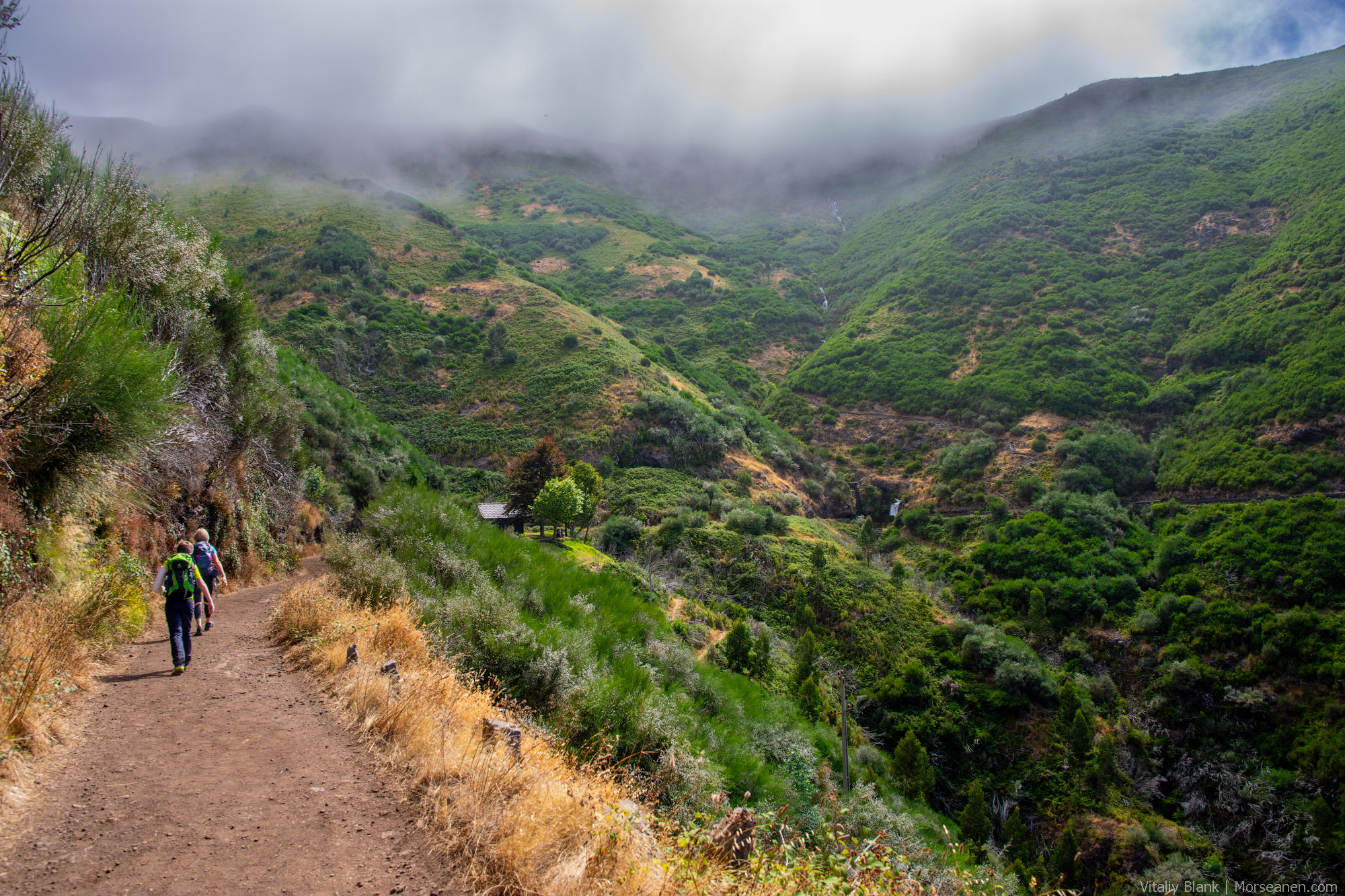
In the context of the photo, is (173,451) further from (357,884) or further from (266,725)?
(357,884)

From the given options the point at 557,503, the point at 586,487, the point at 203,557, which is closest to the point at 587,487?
the point at 586,487

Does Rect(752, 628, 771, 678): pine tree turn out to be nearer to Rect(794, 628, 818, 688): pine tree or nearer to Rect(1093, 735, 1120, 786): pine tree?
Rect(794, 628, 818, 688): pine tree

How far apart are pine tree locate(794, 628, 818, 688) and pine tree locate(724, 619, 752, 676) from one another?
2362 mm

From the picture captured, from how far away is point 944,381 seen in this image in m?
54.4

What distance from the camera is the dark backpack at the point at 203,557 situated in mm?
8008

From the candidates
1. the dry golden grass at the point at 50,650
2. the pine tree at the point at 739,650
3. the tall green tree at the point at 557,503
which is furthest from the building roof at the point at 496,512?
the dry golden grass at the point at 50,650

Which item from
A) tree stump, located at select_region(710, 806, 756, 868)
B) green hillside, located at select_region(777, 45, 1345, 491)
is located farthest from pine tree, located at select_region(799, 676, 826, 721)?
green hillside, located at select_region(777, 45, 1345, 491)

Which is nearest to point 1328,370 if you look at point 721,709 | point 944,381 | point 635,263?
point 944,381

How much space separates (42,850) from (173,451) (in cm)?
893

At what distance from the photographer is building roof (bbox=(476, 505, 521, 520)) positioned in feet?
99.9

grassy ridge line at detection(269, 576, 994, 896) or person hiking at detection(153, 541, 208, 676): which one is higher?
person hiking at detection(153, 541, 208, 676)

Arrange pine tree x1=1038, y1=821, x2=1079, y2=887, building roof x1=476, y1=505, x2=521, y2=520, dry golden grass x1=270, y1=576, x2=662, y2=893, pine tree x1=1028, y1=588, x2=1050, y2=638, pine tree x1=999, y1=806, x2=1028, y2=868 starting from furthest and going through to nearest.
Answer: pine tree x1=1028, y1=588, x2=1050, y2=638
building roof x1=476, y1=505, x2=521, y2=520
pine tree x1=999, y1=806, x2=1028, y2=868
pine tree x1=1038, y1=821, x2=1079, y2=887
dry golden grass x1=270, y1=576, x2=662, y2=893

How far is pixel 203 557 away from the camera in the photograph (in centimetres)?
805

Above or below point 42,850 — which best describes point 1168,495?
below
